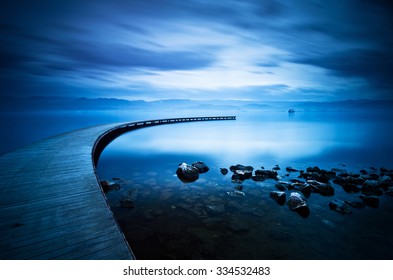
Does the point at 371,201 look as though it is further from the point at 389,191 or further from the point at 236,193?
the point at 236,193

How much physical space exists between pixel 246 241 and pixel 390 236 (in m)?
5.29

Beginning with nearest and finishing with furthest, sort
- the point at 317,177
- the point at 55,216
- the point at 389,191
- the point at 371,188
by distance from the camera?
the point at 55,216, the point at 389,191, the point at 371,188, the point at 317,177

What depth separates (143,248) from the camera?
20.6ft

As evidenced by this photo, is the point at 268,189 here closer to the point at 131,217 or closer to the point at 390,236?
the point at 390,236

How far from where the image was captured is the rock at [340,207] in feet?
27.9

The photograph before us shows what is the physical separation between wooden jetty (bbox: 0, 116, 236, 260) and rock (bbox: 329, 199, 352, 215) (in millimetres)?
8914

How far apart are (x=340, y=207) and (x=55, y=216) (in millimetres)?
10657

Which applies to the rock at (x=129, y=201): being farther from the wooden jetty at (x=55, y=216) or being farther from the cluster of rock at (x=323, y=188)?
the cluster of rock at (x=323, y=188)

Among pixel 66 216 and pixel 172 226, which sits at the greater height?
pixel 66 216

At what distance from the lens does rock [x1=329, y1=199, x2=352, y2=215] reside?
851 centimetres

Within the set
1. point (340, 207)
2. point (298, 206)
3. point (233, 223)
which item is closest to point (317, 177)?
point (340, 207)

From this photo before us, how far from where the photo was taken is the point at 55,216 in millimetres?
4992
